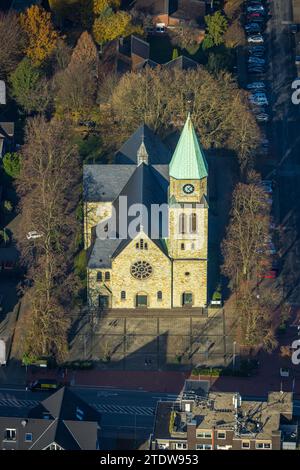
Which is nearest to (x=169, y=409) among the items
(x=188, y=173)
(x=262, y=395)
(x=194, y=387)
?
(x=194, y=387)

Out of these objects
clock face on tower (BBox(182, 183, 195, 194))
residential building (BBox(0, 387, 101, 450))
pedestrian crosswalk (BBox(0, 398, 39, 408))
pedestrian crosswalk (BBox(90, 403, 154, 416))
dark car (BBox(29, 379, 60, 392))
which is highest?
clock face on tower (BBox(182, 183, 195, 194))

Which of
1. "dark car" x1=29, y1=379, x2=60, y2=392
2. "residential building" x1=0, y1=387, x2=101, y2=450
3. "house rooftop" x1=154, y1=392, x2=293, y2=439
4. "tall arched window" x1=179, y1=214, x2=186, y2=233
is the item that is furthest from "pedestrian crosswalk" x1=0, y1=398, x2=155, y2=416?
"tall arched window" x1=179, y1=214, x2=186, y2=233

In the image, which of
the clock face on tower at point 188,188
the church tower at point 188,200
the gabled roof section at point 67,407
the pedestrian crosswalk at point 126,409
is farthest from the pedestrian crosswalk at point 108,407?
the clock face on tower at point 188,188

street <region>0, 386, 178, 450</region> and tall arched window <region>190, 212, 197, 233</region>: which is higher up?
→ tall arched window <region>190, 212, 197, 233</region>

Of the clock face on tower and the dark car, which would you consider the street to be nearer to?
the dark car

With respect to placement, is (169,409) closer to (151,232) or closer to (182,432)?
(182,432)

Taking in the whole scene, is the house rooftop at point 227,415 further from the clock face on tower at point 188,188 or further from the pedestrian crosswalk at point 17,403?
the clock face on tower at point 188,188
